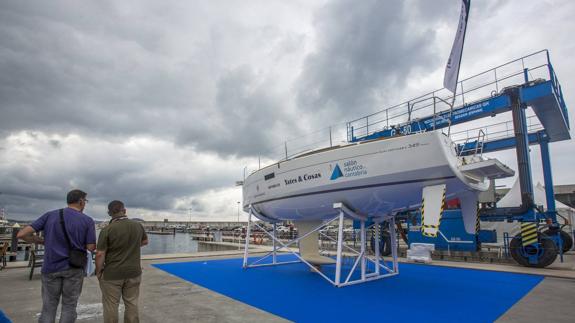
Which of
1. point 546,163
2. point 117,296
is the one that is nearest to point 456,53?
point 117,296

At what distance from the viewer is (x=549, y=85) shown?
12227 millimetres

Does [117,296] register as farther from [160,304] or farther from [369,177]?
[369,177]

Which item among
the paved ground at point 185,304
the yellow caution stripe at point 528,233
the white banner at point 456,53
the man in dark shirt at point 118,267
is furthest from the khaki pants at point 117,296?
the yellow caution stripe at point 528,233

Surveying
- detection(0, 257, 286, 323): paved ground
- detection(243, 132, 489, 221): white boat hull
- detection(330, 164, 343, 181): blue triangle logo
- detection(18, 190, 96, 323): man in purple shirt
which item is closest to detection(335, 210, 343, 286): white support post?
detection(243, 132, 489, 221): white boat hull

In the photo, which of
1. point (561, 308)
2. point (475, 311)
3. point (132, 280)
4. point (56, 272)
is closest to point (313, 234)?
point (475, 311)

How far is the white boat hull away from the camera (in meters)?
6.95

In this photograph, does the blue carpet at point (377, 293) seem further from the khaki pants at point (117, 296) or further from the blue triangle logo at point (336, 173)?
the blue triangle logo at point (336, 173)

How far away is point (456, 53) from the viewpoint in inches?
312

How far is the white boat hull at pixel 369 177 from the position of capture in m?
6.95

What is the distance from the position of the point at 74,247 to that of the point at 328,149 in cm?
618

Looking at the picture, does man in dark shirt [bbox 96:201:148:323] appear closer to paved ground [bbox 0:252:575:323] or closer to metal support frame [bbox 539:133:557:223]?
paved ground [bbox 0:252:575:323]

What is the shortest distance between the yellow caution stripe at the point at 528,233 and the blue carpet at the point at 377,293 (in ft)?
7.68

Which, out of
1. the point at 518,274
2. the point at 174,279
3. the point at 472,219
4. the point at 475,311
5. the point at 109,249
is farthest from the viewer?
the point at 518,274

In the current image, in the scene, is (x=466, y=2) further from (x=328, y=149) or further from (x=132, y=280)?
(x=132, y=280)
